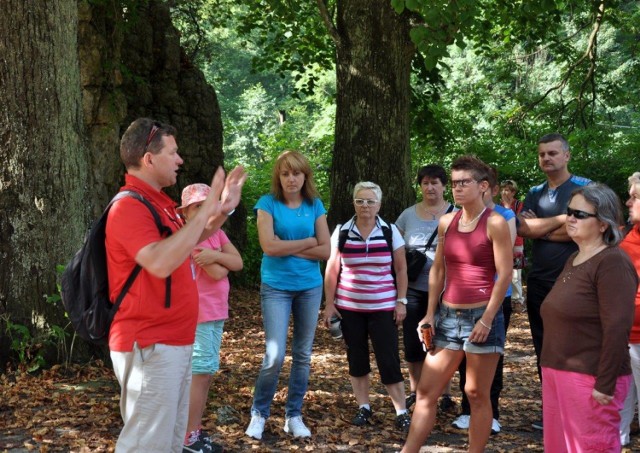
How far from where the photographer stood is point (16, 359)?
7.01 metres

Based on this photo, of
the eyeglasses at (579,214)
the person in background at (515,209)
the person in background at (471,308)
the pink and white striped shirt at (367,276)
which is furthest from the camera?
the person in background at (515,209)

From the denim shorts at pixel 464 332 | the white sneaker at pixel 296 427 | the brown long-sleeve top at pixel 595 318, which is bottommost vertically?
the white sneaker at pixel 296 427

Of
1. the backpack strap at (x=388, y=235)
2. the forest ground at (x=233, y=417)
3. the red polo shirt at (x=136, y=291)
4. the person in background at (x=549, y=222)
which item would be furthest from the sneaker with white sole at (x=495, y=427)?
the red polo shirt at (x=136, y=291)

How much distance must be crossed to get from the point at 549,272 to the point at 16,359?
4591 millimetres

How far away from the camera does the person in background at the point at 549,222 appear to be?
249 inches

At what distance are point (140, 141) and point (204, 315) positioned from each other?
1766 mm

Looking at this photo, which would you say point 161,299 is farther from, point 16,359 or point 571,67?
point 571,67

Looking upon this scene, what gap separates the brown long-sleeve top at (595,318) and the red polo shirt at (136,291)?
1975 millimetres

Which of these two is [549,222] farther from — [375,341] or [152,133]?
[152,133]

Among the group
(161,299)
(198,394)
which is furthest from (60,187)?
(161,299)

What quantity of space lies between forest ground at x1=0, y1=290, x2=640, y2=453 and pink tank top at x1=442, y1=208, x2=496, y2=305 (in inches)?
59.6

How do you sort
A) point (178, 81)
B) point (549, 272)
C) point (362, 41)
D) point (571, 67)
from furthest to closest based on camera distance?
1. point (571, 67)
2. point (178, 81)
3. point (362, 41)
4. point (549, 272)

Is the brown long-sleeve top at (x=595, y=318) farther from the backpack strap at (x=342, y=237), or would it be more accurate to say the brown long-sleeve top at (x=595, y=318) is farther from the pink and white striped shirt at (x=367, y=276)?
the backpack strap at (x=342, y=237)

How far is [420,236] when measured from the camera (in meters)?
6.93
